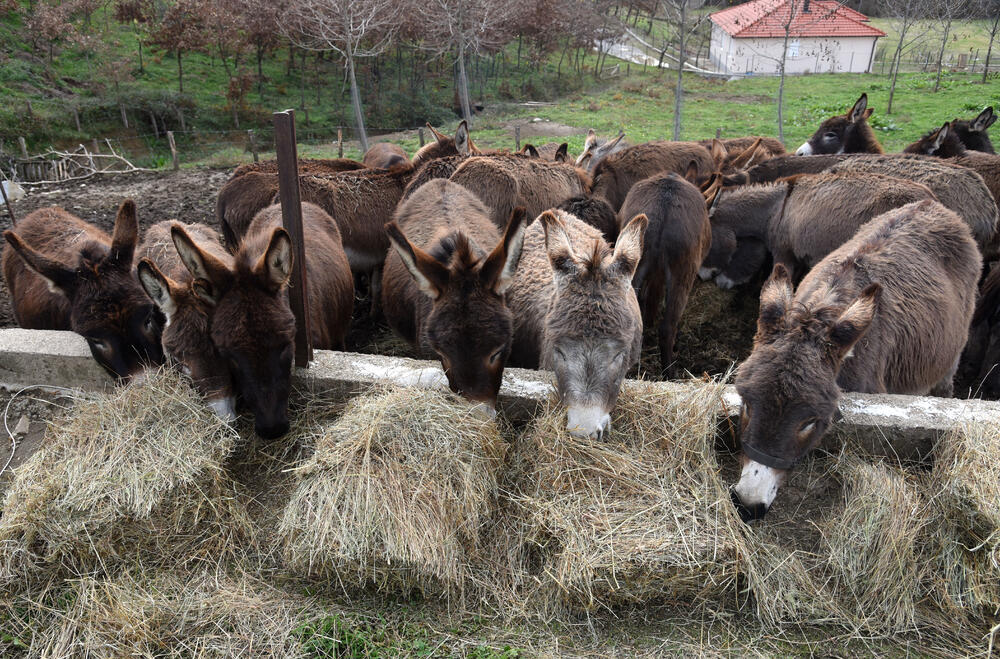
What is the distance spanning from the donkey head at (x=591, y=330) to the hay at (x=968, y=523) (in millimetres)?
1787

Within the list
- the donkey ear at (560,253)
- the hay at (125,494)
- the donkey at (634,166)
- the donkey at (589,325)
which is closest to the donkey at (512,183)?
the donkey at (634,166)

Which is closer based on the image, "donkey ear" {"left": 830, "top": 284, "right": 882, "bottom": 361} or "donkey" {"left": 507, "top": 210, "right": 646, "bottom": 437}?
"donkey ear" {"left": 830, "top": 284, "right": 882, "bottom": 361}

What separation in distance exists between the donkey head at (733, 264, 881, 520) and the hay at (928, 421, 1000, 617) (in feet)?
2.48

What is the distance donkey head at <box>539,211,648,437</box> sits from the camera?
3.31 metres

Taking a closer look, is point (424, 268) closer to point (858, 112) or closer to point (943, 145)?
point (858, 112)

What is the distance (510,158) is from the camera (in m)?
7.53

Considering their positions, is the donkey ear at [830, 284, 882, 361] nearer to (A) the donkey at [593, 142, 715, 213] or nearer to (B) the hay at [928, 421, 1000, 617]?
(B) the hay at [928, 421, 1000, 617]

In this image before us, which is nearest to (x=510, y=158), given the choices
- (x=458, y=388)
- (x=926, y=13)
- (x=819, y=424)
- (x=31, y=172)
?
(x=458, y=388)

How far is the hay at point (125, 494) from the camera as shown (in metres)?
3.02

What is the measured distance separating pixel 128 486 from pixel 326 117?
30.4 metres

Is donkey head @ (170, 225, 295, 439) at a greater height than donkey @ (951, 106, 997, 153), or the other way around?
donkey @ (951, 106, 997, 153)

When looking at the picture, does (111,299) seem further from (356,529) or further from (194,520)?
(356,529)

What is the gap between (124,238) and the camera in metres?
4.16

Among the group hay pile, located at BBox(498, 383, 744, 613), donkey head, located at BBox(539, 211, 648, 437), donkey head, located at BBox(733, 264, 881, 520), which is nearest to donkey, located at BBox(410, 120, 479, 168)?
donkey head, located at BBox(539, 211, 648, 437)
